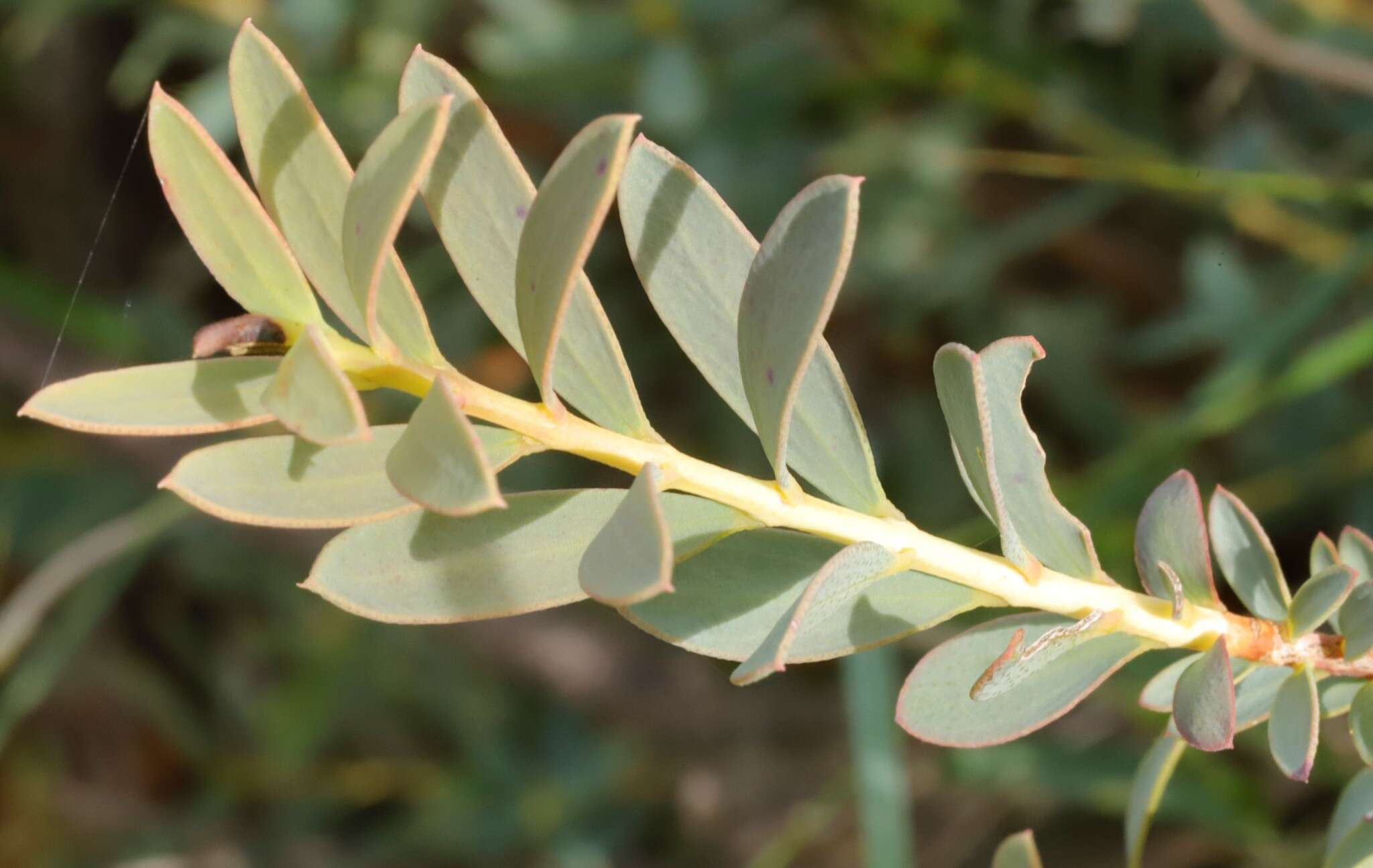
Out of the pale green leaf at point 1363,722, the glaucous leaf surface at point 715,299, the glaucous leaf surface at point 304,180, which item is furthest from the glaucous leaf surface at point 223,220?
the pale green leaf at point 1363,722

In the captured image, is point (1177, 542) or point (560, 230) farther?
point (1177, 542)

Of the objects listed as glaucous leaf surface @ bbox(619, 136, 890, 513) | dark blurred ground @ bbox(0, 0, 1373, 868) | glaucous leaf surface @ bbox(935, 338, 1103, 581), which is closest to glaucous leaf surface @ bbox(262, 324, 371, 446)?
glaucous leaf surface @ bbox(619, 136, 890, 513)

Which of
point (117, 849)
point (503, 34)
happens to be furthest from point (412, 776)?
point (503, 34)

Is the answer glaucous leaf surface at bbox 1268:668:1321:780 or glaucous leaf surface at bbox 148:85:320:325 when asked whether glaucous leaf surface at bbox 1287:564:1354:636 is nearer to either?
glaucous leaf surface at bbox 1268:668:1321:780

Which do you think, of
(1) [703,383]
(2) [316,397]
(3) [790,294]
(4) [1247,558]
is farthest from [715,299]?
(1) [703,383]

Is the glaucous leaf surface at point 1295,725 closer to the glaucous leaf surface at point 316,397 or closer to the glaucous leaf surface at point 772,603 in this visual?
the glaucous leaf surface at point 772,603

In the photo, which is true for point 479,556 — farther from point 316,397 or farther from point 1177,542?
point 1177,542
